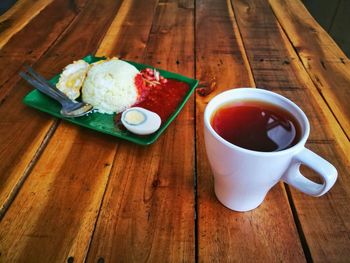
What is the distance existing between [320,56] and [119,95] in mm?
591

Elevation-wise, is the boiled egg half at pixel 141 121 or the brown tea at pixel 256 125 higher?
the brown tea at pixel 256 125

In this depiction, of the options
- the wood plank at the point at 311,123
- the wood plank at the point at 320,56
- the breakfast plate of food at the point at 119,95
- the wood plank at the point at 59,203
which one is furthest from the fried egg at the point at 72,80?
the wood plank at the point at 320,56

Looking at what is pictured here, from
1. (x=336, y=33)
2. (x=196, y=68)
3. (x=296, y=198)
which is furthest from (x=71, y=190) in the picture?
(x=336, y=33)

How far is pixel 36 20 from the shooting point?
1081 mm

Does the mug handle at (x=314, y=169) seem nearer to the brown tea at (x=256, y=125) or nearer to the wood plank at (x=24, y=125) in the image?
the brown tea at (x=256, y=125)

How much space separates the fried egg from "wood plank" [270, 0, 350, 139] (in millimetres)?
575

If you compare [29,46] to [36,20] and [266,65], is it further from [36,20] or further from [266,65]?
[266,65]

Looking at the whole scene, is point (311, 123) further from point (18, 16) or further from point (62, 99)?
point (18, 16)

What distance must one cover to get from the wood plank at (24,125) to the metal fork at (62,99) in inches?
1.6

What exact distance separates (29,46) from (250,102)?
747mm

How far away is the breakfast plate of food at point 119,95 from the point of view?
0.63m

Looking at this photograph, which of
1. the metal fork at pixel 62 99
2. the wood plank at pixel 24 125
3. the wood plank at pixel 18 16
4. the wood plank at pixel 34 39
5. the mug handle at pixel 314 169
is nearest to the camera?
the mug handle at pixel 314 169

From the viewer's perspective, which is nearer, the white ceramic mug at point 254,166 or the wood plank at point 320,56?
the white ceramic mug at point 254,166

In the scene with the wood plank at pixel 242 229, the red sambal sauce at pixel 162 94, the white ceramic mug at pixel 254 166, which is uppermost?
the white ceramic mug at pixel 254 166
